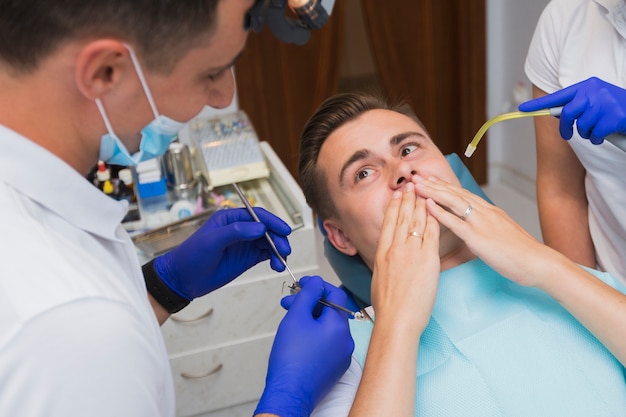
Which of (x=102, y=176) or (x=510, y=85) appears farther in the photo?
(x=510, y=85)

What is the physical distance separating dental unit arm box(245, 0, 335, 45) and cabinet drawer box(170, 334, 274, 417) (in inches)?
49.8

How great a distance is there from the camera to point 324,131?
162cm

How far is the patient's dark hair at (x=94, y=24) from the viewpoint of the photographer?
76 centimetres

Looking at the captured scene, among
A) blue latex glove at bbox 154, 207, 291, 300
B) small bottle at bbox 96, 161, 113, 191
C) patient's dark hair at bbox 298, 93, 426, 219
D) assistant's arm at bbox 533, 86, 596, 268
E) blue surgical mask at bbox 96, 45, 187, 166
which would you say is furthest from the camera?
small bottle at bbox 96, 161, 113, 191

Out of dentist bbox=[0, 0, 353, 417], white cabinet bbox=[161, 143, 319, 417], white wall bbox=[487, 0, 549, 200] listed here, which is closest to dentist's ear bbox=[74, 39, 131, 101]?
dentist bbox=[0, 0, 353, 417]

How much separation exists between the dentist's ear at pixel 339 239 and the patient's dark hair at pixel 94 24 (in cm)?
85

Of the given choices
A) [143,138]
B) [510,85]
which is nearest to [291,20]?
[143,138]

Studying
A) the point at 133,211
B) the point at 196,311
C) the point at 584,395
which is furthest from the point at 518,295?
the point at 133,211

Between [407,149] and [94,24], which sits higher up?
[94,24]

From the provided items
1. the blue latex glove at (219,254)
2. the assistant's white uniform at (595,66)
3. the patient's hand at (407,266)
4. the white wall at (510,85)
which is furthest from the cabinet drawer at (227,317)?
the white wall at (510,85)

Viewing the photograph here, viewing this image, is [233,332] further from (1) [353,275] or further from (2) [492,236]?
(2) [492,236]

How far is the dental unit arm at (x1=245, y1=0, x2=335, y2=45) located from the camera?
34.9 inches

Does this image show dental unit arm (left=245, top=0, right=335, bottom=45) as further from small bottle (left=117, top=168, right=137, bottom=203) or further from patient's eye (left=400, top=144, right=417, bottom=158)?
small bottle (left=117, top=168, right=137, bottom=203)

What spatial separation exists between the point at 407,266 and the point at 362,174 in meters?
0.35
